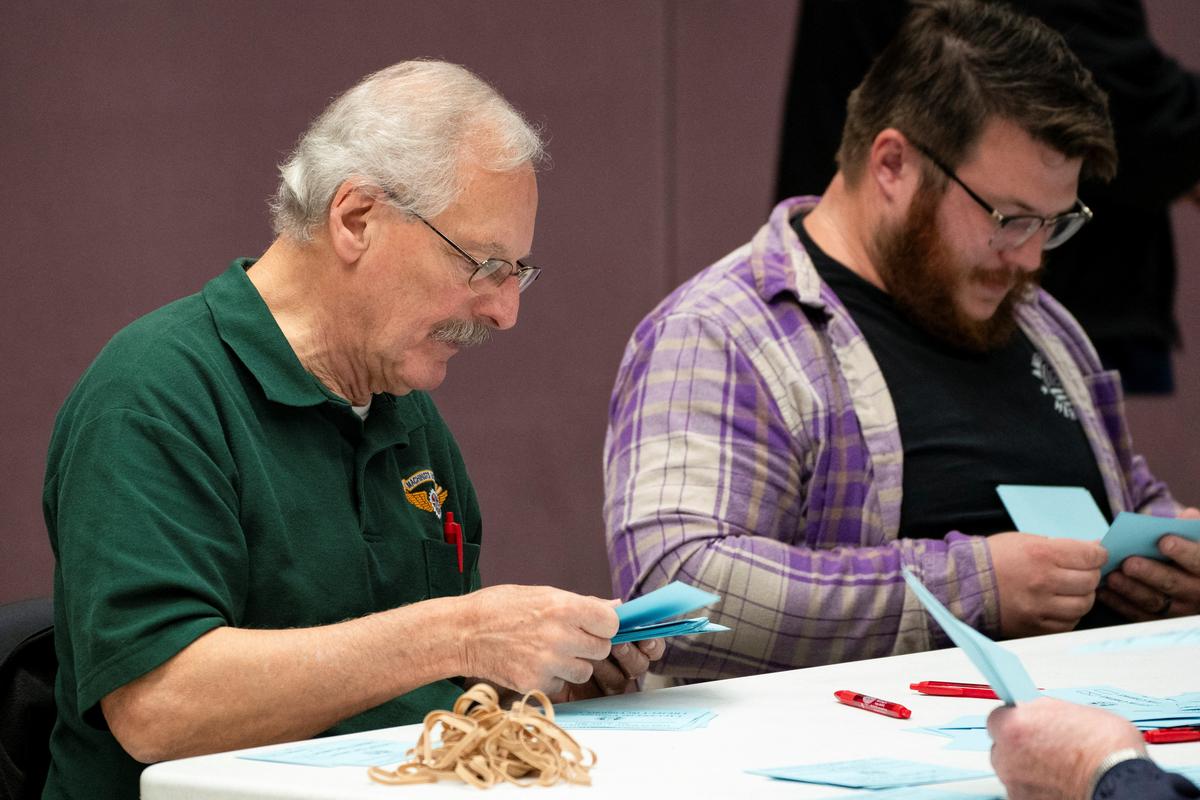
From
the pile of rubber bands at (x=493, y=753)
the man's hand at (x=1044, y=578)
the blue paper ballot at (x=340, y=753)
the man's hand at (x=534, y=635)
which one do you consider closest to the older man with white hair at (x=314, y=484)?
the man's hand at (x=534, y=635)

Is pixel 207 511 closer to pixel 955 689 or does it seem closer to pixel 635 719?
pixel 635 719

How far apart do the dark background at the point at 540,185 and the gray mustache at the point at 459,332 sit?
162cm

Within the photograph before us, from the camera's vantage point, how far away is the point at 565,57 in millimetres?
3877

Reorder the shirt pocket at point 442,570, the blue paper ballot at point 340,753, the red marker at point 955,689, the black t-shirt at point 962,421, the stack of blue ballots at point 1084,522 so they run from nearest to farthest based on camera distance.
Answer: the blue paper ballot at point 340,753 → the red marker at point 955,689 → the shirt pocket at point 442,570 → the stack of blue ballots at point 1084,522 → the black t-shirt at point 962,421

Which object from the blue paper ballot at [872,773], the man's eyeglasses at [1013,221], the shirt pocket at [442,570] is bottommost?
the shirt pocket at [442,570]

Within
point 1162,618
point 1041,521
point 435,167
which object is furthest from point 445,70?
point 1162,618

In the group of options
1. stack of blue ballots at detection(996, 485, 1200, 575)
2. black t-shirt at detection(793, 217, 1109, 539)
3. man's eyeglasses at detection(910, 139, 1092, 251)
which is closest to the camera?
stack of blue ballots at detection(996, 485, 1200, 575)

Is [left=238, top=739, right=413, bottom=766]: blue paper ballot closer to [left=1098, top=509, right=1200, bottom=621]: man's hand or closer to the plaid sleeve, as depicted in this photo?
the plaid sleeve

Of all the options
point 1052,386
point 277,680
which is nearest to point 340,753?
point 277,680

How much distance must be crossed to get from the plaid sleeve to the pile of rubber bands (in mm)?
891

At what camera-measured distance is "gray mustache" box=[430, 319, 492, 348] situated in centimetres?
186

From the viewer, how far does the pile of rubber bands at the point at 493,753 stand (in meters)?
1.23

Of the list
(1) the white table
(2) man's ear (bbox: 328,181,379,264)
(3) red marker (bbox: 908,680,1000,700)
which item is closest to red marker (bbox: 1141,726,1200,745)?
(1) the white table

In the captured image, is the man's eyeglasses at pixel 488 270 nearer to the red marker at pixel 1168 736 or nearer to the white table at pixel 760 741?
the white table at pixel 760 741
